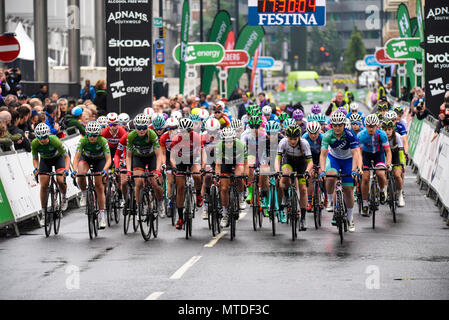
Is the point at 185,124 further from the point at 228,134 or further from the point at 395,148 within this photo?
the point at 395,148

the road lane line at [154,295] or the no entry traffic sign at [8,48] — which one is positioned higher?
the no entry traffic sign at [8,48]

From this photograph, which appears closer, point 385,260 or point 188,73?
point 385,260

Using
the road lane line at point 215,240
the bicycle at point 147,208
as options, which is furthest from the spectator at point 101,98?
the bicycle at point 147,208

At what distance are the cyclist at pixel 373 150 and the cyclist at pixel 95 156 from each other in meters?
4.57

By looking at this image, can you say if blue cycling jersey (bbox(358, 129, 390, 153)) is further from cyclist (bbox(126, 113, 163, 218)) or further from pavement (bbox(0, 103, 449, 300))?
cyclist (bbox(126, 113, 163, 218))

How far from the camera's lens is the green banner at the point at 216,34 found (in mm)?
41500

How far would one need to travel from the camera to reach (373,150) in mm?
18781

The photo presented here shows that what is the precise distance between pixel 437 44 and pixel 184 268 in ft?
48.8

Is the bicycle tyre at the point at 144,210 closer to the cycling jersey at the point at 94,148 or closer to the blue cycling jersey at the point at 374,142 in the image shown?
the cycling jersey at the point at 94,148

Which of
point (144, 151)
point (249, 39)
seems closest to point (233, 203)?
point (144, 151)
